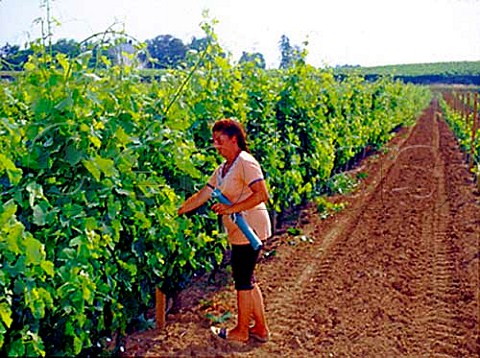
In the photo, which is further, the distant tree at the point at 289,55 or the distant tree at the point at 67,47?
the distant tree at the point at 289,55

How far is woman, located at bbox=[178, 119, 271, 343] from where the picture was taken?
4566 millimetres

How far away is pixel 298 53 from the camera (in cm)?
912

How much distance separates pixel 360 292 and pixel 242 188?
7.21 ft

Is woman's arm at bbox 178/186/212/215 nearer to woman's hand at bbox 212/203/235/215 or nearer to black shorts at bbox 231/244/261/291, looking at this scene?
woman's hand at bbox 212/203/235/215

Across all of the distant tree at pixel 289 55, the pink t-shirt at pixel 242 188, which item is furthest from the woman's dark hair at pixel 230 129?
the distant tree at pixel 289 55

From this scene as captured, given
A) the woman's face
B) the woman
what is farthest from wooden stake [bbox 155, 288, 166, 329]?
the woman's face

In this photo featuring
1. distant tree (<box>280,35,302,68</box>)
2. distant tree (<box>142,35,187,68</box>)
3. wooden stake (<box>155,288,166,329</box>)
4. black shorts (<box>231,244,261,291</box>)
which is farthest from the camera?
distant tree (<box>280,35,302,68</box>)

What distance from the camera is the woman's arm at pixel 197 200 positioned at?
473 centimetres

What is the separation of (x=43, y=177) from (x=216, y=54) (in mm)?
2680

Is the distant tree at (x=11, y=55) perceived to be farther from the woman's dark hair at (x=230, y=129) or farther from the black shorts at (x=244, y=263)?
the black shorts at (x=244, y=263)

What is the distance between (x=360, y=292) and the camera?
20.4ft

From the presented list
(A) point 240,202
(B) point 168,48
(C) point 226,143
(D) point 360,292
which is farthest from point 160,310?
(B) point 168,48

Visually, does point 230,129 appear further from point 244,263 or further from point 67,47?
point 67,47

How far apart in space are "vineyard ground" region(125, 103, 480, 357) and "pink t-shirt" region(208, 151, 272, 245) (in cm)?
90
